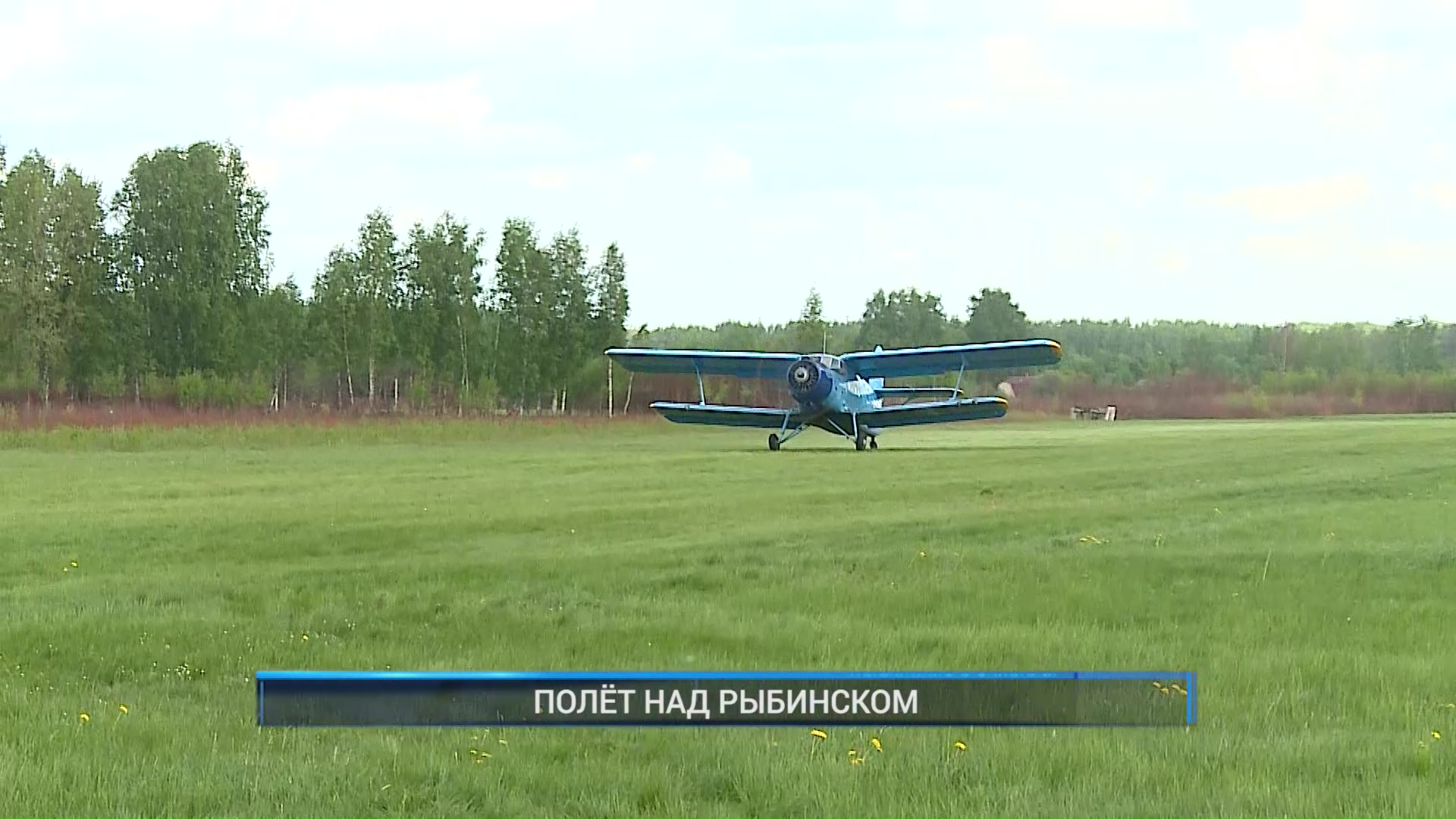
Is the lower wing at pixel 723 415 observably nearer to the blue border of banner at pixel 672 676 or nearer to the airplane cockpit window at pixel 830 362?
the airplane cockpit window at pixel 830 362

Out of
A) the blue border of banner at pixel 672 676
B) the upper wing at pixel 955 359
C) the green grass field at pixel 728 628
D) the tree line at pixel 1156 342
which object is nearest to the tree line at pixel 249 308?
the tree line at pixel 1156 342

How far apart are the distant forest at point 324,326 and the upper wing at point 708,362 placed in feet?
42.0

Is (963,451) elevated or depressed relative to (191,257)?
depressed

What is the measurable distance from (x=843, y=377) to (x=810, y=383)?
5.24ft

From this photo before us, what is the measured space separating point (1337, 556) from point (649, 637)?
5.77 meters

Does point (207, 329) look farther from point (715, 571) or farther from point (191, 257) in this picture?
point (715, 571)

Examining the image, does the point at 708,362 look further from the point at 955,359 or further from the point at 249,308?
the point at 249,308

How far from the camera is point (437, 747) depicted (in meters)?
4.57

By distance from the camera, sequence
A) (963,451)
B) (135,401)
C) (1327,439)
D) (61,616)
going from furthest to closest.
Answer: (135,401) → (1327,439) → (963,451) → (61,616)

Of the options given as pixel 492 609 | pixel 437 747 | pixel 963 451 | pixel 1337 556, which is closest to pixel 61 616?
pixel 492 609

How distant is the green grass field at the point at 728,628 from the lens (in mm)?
4141

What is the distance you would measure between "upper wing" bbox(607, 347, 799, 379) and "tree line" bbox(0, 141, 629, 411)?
1908 centimetres

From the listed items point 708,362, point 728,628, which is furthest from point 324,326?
point 728,628

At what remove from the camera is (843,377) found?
33219mm
